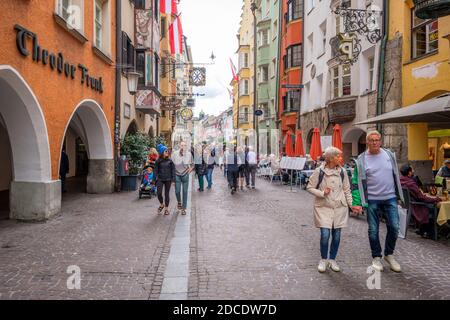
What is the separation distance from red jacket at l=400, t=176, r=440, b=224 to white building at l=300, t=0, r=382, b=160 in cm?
931

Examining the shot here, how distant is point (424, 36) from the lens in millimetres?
13523

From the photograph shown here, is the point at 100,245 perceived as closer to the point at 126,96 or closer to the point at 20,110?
the point at 20,110

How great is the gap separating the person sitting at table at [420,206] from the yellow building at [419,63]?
546 centimetres

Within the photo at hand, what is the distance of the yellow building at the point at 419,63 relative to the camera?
1231cm

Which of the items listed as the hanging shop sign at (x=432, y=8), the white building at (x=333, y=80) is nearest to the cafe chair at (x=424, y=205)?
the hanging shop sign at (x=432, y=8)

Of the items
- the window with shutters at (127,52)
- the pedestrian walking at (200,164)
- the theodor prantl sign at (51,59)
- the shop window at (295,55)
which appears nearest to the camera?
the theodor prantl sign at (51,59)

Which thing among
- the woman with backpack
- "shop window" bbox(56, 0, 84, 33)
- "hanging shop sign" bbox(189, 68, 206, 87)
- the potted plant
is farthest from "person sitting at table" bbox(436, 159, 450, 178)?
"hanging shop sign" bbox(189, 68, 206, 87)

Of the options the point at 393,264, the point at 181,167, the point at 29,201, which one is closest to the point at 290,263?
the point at 393,264

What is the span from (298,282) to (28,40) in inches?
277

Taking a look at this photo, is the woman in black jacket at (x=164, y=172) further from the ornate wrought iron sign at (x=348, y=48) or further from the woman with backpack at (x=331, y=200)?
the ornate wrought iron sign at (x=348, y=48)

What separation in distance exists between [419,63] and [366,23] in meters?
2.97

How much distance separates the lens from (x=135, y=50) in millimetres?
19609

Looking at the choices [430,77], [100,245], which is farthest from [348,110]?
[100,245]
